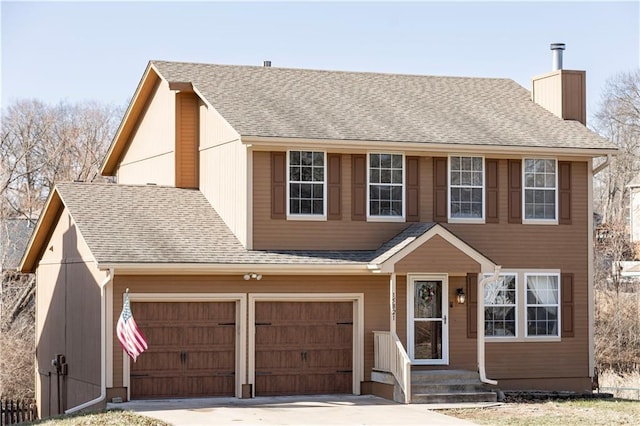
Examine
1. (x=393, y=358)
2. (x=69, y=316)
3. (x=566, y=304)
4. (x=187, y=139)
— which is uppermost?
(x=187, y=139)

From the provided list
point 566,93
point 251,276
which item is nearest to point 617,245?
point 566,93

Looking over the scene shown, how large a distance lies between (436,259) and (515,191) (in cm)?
340

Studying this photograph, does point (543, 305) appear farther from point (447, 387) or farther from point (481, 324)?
point (447, 387)

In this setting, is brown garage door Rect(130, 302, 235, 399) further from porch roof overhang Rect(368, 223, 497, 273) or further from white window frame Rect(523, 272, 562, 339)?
white window frame Rect(523, 272, 562, 339)

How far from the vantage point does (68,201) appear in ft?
82.4

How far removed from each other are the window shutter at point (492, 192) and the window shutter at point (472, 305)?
1.56 metres

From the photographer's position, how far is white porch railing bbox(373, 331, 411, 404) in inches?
900

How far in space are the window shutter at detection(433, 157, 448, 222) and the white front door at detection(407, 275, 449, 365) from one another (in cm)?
147

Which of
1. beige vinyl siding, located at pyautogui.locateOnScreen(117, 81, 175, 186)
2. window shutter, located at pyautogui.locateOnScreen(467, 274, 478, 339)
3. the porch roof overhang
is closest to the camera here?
the porch roof overhang

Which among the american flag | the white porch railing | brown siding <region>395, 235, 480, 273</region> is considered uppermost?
brown siding <region>395, 235, 480, 273</region>

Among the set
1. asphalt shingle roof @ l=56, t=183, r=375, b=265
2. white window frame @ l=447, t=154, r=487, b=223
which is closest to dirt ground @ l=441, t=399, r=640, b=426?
asphalt shingle roof @ l=56, t=183, r=375, b=265

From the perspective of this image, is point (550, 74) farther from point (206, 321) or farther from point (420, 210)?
point (206, 321)

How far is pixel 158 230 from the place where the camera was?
2423cm

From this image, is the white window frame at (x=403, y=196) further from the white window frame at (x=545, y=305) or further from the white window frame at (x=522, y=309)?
the white window frame at (x=545, y=305)
